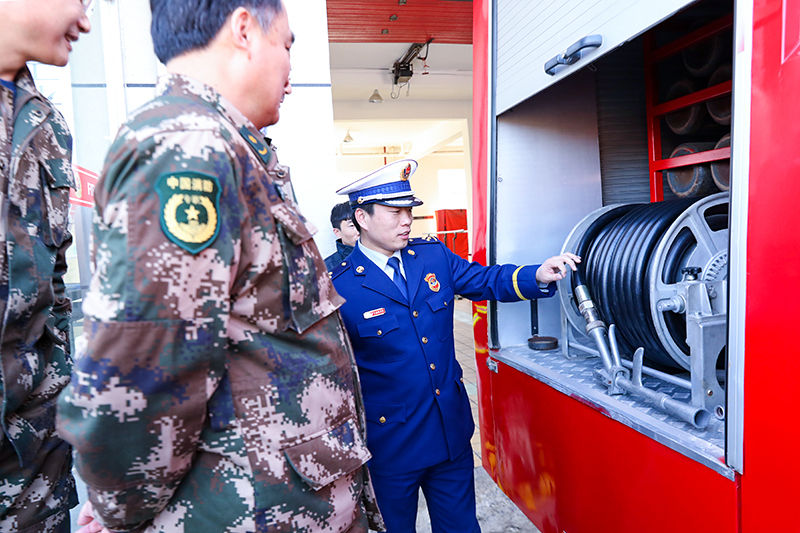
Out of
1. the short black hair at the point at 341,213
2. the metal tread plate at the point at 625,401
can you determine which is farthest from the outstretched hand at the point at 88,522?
the short black hair at the point at 341,213

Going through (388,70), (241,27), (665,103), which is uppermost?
(388,70)

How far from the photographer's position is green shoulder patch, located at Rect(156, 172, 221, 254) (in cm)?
83

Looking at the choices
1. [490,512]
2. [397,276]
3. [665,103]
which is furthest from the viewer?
[490,512]

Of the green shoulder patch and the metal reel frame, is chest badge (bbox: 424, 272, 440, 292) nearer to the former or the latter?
the metal reel frame

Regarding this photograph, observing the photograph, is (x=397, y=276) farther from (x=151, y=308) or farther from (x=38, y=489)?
(x=151, y=308)

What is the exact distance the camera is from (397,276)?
225 cm

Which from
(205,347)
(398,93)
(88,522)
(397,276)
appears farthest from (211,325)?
(398,93)

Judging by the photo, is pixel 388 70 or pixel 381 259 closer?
pixel 381 259

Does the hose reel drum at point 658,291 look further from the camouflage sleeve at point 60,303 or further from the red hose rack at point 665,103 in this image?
the camouflage sleeve at point 60,303

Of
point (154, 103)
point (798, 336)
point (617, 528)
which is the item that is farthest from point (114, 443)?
point (617, 528)

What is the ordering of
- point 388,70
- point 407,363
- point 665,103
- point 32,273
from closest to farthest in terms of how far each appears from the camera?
point 32,273, point 407,363, point 665,103, point 388,70

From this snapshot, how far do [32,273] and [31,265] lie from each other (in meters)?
0.02

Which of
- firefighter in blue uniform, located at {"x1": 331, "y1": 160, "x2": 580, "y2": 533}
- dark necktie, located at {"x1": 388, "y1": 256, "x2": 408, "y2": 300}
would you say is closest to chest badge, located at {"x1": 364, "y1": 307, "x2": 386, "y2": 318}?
firefighter in blue uniform, located at {"x1": 331, "y1": 160, "x2": 580, "y2": 533}

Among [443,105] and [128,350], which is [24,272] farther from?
[443,105]
